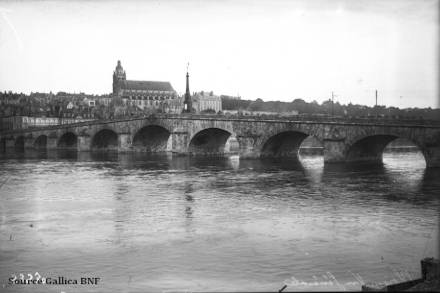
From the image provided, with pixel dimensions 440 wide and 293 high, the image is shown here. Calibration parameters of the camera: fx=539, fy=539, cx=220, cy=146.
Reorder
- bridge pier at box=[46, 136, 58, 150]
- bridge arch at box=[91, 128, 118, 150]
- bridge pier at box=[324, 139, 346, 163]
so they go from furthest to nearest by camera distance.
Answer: bridge pier at box=[46, 136, 58, 150] < bridge arch at box=[91, 128, 118, 150] < bridge pier at box=[324, 139, 346, 163]

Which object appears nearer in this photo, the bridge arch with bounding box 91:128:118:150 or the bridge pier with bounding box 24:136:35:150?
the bridge arch with bounding box 91:128:118:150

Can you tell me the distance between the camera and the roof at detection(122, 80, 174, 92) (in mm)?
181875

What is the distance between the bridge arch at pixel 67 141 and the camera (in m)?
94.4

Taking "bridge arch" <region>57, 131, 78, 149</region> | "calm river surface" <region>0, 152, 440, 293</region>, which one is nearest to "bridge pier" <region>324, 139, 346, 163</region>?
"calm river surface" <region>0, 152, 440, 293</region>

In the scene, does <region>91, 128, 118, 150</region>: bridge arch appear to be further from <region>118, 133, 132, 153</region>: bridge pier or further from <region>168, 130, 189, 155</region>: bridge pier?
<region>168, 130, 189, 155</region>: bridge pier

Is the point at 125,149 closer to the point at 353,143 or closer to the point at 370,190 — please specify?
the point at 353,143

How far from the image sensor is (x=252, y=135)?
201 feet

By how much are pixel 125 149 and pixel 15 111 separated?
236ft

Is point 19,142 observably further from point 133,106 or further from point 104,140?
point 133,106

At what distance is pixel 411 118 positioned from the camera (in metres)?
48.7

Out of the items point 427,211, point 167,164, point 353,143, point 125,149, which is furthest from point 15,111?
point 427,211

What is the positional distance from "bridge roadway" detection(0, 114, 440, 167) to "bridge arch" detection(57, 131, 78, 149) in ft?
0.72

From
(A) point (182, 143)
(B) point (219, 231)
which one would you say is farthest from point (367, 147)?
(B) point (219, 231)

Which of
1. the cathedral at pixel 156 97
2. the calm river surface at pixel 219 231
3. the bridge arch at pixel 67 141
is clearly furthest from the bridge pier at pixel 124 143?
the cathedral at pixel 156 97
